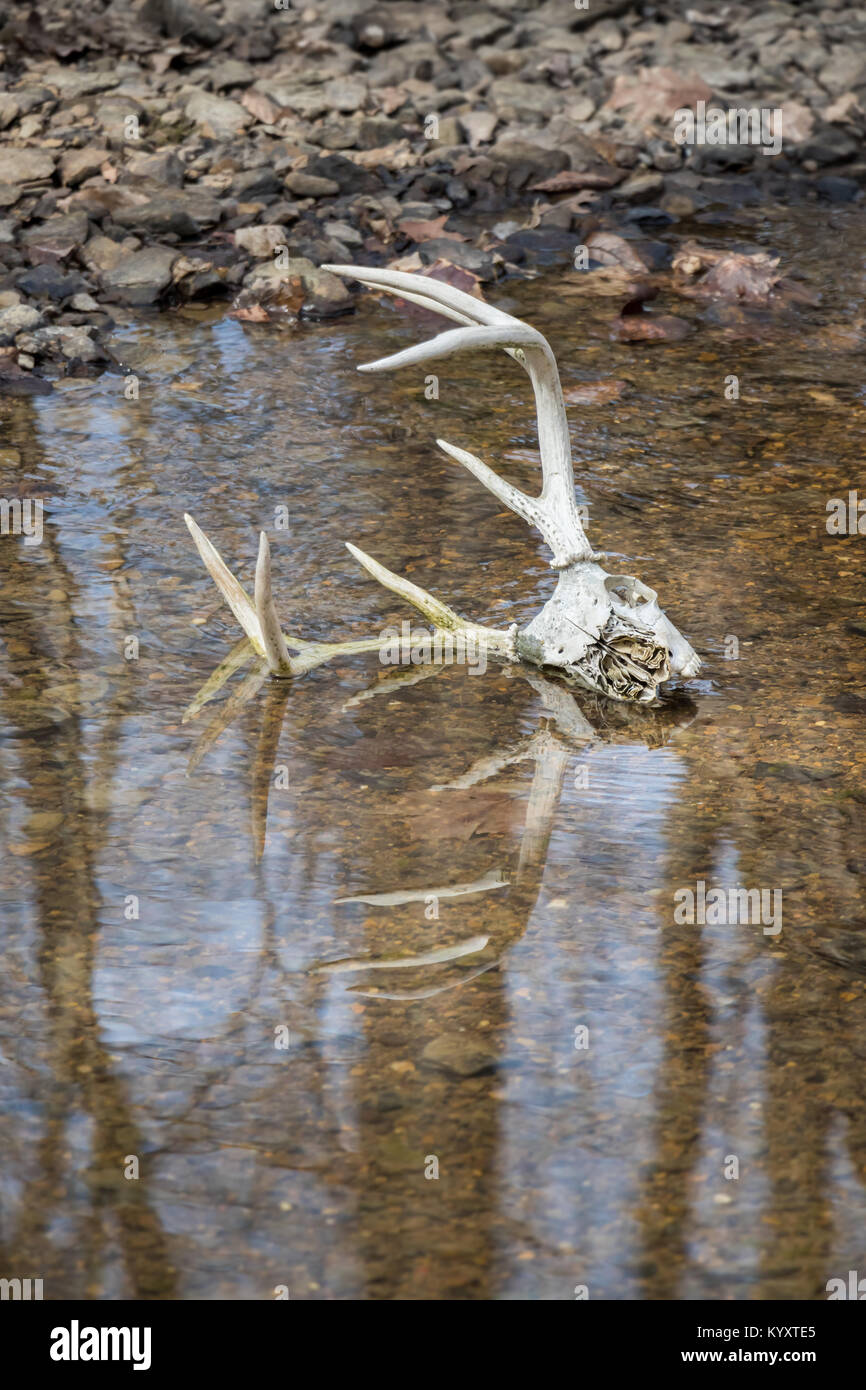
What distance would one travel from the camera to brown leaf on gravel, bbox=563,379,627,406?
7.68 meters

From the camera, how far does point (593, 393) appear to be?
776 centimetres

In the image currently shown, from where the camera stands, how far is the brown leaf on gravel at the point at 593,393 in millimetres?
7680

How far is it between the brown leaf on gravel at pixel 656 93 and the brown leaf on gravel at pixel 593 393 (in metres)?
4.38

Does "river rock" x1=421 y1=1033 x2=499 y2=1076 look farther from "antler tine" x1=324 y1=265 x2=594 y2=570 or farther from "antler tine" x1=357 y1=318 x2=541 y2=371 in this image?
"antler tine" x1=324 y1=265 x2=594 y2=570

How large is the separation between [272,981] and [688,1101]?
104cm

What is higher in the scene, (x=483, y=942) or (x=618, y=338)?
(x=618, y=338)

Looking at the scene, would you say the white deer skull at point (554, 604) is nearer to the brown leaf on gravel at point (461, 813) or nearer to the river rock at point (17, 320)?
the brown leaf on gravel at point (461, 813)

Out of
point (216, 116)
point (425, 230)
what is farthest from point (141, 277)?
point (216, 116)

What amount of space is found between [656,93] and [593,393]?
4.73 metres

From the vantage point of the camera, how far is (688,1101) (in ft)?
11.2

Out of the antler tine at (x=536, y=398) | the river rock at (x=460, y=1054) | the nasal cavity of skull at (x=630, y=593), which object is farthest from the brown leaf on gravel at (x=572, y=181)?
the river rock at (x=460, y=1054)

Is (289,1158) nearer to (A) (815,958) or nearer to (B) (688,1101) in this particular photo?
(B) (688,1101)

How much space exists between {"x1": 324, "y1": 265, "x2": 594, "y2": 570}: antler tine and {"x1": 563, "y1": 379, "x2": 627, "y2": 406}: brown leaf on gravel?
2589mm

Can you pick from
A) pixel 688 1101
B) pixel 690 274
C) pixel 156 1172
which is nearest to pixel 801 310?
pixel 690 274
